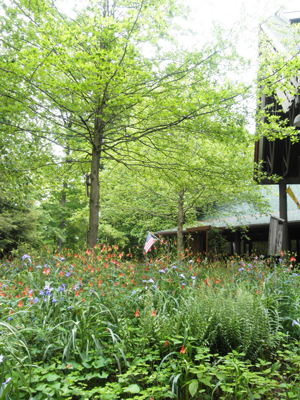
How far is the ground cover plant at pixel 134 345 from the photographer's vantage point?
8.20 ft

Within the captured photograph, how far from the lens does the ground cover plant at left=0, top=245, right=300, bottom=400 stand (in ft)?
8.20

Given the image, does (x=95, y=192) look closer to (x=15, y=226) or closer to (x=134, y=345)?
(x=134, y=345)

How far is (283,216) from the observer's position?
11.7 metres

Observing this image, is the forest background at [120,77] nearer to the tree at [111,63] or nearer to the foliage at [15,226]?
the tree at [111,63]

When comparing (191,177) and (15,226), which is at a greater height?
(191,177)

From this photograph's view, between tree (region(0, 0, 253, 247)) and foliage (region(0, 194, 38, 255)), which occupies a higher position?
tree (region(0, 0, 253, 247))

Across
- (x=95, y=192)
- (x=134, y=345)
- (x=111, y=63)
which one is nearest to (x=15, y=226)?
(x=95, y=192)

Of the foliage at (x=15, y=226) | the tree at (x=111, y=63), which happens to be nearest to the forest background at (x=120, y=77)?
the tree at (x=111, y=63)

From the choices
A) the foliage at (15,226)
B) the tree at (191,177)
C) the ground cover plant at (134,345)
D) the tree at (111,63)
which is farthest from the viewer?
the foliage at (15,226)

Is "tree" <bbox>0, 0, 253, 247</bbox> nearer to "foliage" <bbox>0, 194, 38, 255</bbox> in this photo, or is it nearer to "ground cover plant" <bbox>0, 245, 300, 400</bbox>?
"ground cover plant" <bbox>0, 245, 300, 400</bbox>

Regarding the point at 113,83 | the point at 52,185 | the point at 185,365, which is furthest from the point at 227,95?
the point at 52,185

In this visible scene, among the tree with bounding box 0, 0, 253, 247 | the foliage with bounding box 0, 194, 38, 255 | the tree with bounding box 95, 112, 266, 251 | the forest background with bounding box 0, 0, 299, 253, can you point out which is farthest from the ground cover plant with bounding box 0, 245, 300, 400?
the foliage with bounding box 0, 194, 38, 255

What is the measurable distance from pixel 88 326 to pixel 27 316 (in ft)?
2.17

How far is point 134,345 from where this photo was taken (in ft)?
10.7
